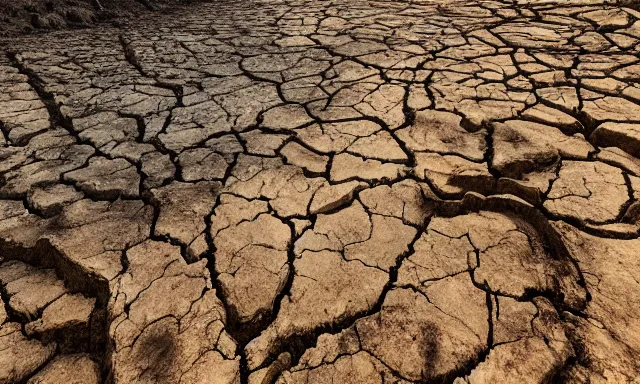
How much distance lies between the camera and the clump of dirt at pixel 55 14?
3969 mm

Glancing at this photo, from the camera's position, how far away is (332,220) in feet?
4.94

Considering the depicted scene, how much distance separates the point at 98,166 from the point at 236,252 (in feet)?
3.30

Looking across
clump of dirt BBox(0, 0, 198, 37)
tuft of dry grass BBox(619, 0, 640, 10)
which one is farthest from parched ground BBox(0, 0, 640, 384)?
clump of dirt BBox(0, 0, 198, 37)

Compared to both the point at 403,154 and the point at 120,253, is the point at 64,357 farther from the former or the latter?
the point at 403,154

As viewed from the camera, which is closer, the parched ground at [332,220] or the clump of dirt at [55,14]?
the parched ground at [332,220]

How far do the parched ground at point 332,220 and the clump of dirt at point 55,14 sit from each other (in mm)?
1660

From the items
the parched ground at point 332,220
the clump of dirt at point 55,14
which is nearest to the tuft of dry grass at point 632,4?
the parched ground at point 332,220

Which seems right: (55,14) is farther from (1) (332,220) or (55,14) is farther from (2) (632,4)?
(2) (632,4)

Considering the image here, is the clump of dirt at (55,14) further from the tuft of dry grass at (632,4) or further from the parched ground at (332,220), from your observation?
the tuft of dry grass at (632,4)

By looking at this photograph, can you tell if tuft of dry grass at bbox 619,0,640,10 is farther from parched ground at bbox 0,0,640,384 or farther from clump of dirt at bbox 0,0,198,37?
clump of dirt at bbox 0,0,198,37

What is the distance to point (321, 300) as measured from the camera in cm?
122

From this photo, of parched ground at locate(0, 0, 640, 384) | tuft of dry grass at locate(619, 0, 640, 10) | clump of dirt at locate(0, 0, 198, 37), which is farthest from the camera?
Answer: clump of dirt at locate(0, 0, 198, 37)

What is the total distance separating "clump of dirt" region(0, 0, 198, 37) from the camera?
397cm

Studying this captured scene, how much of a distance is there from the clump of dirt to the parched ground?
1.66m
